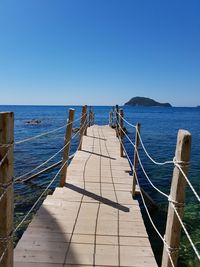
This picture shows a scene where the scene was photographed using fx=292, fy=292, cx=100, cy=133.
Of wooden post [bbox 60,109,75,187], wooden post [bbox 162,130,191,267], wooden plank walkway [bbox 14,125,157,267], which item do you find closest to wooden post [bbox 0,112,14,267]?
wooden plank walkway [bbox 14,125,157,267]

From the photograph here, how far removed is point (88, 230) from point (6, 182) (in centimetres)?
229

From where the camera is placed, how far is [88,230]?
4.47 metres

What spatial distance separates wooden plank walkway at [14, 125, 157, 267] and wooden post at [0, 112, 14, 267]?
1.12m

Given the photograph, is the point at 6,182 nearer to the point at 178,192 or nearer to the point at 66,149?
the point at 178,192

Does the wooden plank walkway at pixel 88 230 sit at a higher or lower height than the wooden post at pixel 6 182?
lower

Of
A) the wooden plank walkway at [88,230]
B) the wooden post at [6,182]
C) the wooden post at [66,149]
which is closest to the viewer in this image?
the wooden post at [6,182]

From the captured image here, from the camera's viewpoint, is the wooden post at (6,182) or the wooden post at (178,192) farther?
the wooden post at (178,192)

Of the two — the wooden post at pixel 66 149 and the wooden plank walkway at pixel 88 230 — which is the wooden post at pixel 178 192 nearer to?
the wooden plank walkway at pixel 88 230

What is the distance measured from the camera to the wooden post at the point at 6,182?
8.09ft

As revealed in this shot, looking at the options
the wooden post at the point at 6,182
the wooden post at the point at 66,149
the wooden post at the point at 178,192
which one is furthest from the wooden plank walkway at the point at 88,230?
the wooden post at the point at 6,182

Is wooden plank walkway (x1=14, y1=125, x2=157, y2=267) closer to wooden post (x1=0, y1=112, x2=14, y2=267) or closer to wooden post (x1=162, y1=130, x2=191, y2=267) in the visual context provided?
wooden post (x1=162, y1=130, x2=191, y2=267)

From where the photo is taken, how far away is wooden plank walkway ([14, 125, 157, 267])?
369 cm

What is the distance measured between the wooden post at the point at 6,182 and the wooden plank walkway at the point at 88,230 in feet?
3.69

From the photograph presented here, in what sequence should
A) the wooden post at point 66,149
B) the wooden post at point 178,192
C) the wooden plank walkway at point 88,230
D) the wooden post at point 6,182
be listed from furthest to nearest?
the wooden post at point 66,149
the wooden plank walkway at point 88,230
the wooden post at point 178,192
the wooden post at point 6,182
